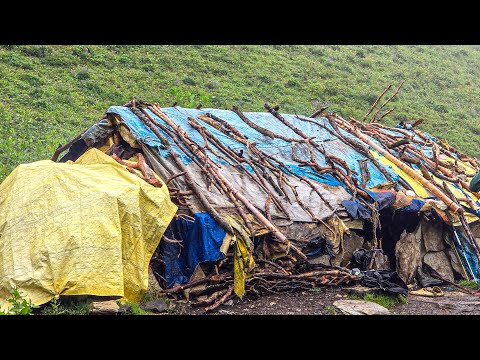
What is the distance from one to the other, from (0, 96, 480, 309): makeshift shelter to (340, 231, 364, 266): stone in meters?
0.03

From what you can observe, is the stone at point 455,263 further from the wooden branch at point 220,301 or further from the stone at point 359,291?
the wooden branch at point 220,301

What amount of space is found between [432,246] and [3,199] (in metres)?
7.57

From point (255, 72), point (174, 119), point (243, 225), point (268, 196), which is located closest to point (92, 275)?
point (243, 225)

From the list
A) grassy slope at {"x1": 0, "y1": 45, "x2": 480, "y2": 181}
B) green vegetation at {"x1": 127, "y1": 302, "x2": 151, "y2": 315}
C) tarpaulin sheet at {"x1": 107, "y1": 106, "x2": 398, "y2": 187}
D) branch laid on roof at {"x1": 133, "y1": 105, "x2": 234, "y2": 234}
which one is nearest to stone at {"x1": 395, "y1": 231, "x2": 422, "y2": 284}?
tarpaulin sheet at {"x1": 107, "y1": 106, "x2": 398, "y2": 187}

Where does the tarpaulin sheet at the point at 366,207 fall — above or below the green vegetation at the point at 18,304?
above

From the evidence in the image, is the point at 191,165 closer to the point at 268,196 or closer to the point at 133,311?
the point at 268,196

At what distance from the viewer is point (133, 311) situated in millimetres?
7484

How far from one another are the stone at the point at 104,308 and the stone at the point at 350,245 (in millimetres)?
4720

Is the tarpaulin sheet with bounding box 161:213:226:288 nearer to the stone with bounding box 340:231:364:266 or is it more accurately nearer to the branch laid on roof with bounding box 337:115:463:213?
the stone with bounding box 340:231:364:266

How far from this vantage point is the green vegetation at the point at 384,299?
9469 millimetres

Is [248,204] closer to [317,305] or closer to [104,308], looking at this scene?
[317,305]

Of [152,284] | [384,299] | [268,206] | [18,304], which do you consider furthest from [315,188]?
[18,304]

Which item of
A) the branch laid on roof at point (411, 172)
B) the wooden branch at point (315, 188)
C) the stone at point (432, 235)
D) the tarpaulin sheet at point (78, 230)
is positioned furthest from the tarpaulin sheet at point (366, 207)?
the tarpaulin sheet at point (78, 230)

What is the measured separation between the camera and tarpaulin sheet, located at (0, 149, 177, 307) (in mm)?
7332
